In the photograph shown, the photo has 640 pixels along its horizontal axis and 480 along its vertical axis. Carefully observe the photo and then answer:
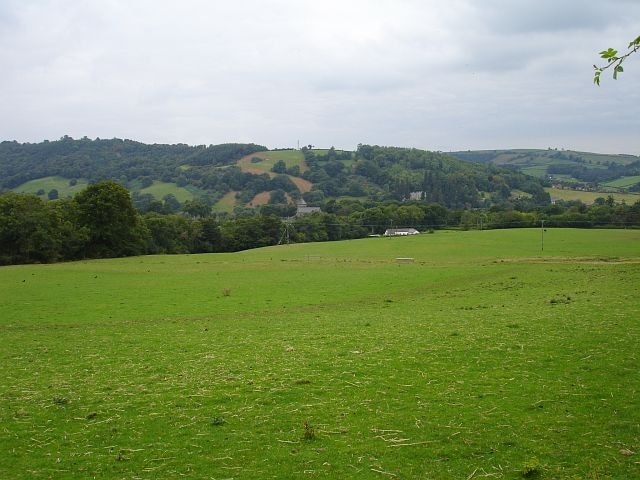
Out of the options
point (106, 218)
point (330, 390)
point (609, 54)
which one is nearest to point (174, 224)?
point (106, 218)

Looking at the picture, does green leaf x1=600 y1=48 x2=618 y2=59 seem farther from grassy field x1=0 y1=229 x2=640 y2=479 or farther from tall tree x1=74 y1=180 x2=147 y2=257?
tall tree x1=74 y1=180 x2=147 y2=257

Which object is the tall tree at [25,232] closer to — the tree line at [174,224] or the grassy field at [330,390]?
the tree line at [174,224]

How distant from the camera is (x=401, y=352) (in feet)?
55.8

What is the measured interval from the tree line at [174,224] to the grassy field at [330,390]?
49.9 m

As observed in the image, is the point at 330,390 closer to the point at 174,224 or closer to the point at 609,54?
the point at 609,54

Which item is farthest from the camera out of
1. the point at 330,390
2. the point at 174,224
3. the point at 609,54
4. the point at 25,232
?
the point at 174,224

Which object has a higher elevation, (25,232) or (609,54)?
(609,54)

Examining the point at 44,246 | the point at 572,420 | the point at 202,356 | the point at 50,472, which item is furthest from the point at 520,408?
the point at 44,246

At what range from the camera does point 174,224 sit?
114m

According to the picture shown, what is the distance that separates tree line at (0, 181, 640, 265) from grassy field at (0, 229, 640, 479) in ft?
164

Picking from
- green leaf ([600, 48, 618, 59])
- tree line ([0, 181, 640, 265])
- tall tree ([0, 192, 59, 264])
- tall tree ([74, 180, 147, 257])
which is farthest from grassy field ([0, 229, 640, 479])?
tall tree ([74, 180, 147, 257])

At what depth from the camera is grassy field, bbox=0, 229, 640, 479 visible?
9.62 meters

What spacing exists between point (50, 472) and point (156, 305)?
26084 mm

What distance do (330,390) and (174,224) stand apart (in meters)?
105
